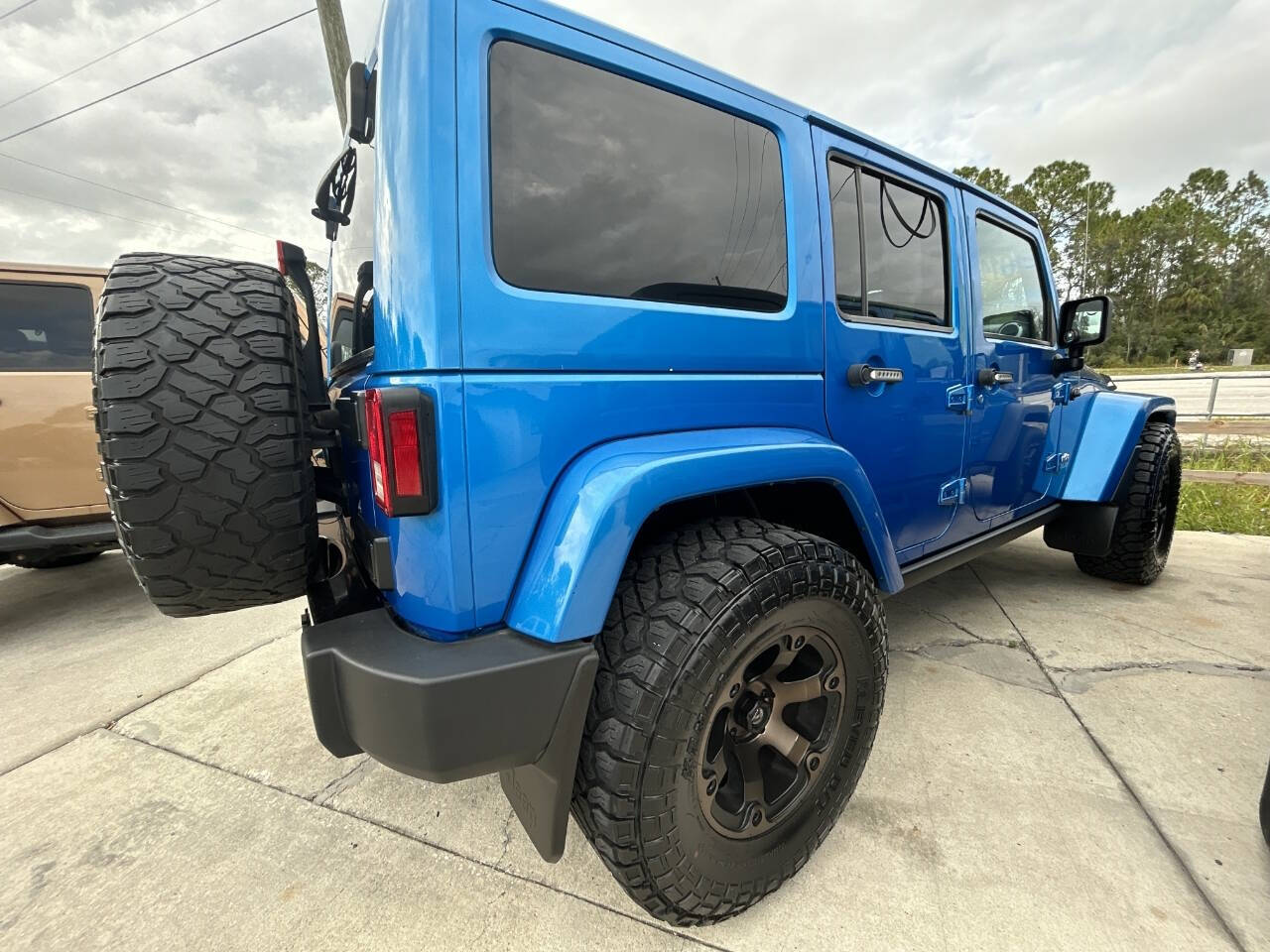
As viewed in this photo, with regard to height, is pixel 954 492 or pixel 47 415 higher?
pixel 47 415

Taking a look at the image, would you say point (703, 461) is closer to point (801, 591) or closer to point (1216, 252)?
point (801, 591)

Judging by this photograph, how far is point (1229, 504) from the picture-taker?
5.23 meters

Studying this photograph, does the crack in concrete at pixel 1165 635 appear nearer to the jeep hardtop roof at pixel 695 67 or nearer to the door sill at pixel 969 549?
the door sill at pixel 969 549

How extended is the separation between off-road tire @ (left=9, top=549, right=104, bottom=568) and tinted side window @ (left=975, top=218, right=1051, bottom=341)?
5748 millimetres

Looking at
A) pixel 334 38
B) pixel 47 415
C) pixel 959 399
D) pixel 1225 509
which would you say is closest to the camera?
pixel 959 399

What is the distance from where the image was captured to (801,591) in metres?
1.41

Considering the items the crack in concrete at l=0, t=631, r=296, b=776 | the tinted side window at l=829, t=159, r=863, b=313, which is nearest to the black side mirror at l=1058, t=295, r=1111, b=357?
the tinted side window at l=829, t=159, r=863, b=313

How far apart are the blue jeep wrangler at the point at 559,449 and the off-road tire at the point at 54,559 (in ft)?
12.9

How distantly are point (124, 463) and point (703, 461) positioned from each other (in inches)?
46.4

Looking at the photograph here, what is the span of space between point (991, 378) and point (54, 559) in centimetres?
612

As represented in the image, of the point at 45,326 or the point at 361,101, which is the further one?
the point at 45,326

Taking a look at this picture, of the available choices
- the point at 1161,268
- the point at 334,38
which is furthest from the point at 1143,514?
the point at 1161,268

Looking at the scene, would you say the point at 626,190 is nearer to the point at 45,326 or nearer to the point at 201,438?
the point at 201,438

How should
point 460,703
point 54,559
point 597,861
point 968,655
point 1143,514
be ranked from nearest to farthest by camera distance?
point 460,703, point 597,861, point 968,655, point 1143,514, point 54,559
